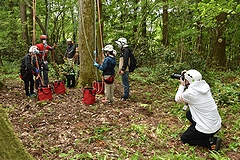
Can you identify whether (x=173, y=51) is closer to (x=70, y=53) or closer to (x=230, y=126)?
(x=70, y=53)

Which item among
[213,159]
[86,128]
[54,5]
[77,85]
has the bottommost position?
[213,159]

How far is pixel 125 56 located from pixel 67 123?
3.18m

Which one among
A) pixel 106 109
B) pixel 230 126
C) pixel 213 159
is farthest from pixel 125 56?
pixel 213 159

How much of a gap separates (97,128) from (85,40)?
158 inches

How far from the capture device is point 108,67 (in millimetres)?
6977

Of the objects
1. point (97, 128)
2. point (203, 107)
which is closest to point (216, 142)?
point (203, 107)

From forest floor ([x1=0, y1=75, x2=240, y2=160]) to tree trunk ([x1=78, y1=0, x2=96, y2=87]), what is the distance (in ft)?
2.38

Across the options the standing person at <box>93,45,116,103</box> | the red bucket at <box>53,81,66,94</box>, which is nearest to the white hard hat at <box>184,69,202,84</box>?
the standing person at <box>93,45,116,103</box>

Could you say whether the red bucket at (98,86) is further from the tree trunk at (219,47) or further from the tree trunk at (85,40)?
the tree trunk at (219,47)

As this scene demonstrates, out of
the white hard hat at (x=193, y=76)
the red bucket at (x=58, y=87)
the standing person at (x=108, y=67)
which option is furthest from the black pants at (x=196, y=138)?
the red bucket at (x=58, y=87)

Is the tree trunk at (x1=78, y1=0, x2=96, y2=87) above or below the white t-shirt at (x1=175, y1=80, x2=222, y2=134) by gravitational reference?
above

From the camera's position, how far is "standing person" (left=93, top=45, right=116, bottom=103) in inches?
271

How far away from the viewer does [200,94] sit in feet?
15.9

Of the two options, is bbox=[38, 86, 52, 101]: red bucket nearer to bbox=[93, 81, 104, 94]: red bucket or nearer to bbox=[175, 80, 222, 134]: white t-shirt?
bbox=[93, 81, 104, 94]: red bucket
